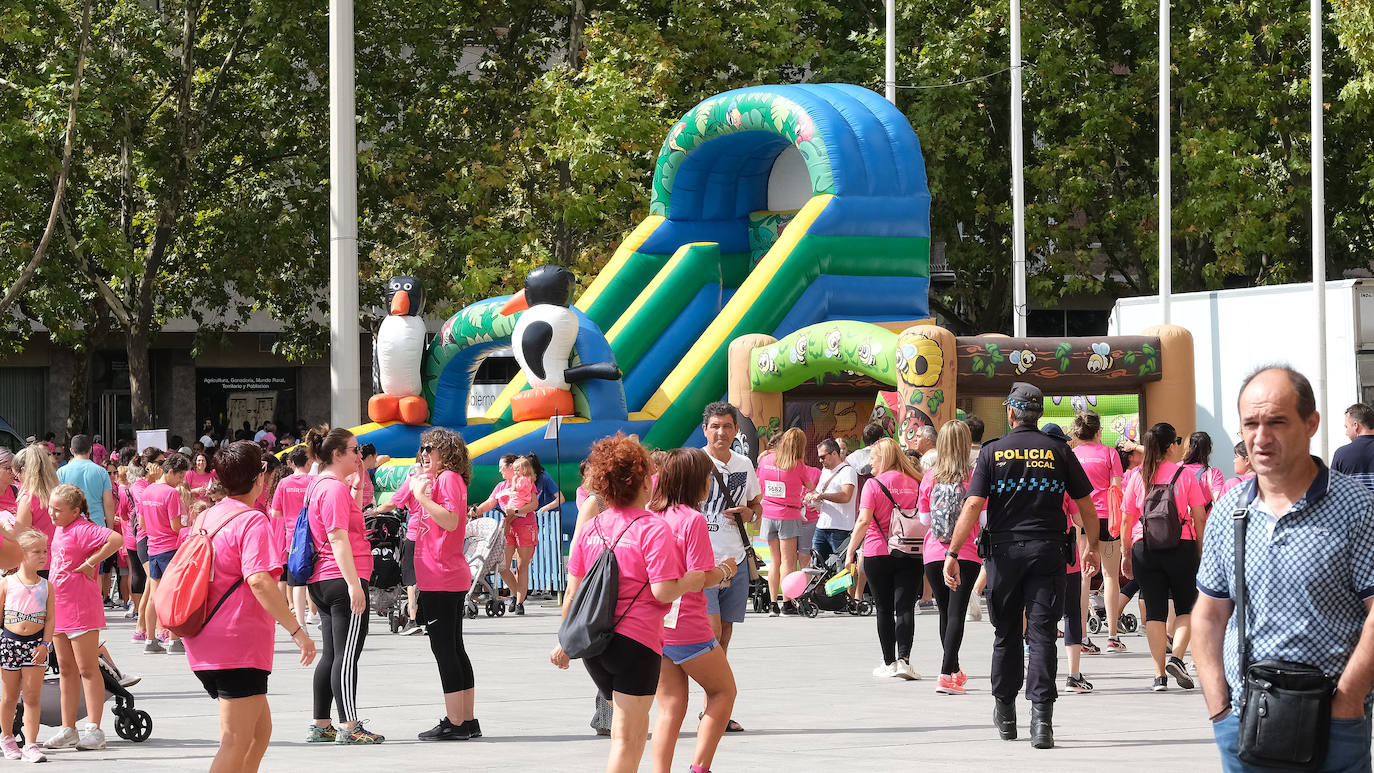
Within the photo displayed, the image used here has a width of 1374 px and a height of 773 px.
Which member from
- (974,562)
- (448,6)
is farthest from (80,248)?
(974,562)

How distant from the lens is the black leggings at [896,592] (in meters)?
11.5

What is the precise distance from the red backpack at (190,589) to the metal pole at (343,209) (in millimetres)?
12400

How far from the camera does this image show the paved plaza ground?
8719 millimetres

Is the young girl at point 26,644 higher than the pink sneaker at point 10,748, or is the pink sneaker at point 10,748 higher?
the young girl at point 26,644

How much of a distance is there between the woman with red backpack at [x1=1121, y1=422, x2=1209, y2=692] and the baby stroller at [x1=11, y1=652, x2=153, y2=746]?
5.47 meters

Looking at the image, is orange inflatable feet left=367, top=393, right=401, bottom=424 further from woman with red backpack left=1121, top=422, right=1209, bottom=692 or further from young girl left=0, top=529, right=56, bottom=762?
young girl left=0, top=529, right=56, bottom=762

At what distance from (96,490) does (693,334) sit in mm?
9535

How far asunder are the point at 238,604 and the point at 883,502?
18.4 feet

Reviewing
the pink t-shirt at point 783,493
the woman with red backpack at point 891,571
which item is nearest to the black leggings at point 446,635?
the woman with red backpack at point 891,571

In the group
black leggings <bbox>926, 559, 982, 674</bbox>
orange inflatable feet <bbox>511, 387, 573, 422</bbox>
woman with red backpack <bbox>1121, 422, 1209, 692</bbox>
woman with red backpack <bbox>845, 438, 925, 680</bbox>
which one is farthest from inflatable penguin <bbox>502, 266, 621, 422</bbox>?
woman with red backpack <bbox>1121, 422, 1209, 692</bbox>

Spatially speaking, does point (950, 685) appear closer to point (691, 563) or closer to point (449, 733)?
point (449, 733)

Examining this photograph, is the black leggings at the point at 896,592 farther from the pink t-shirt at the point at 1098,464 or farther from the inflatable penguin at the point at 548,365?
the inflatable penguin at the point at 548,365

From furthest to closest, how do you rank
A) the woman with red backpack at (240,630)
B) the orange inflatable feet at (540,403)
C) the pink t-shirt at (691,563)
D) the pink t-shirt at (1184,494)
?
the orange inflatable feet at (540,403)
the pink t-shirt at (1184,494)
the pink t-shirt at (691,563)
the woman with red backpack at (240,630)

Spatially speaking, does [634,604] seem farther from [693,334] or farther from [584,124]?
[584,124]
